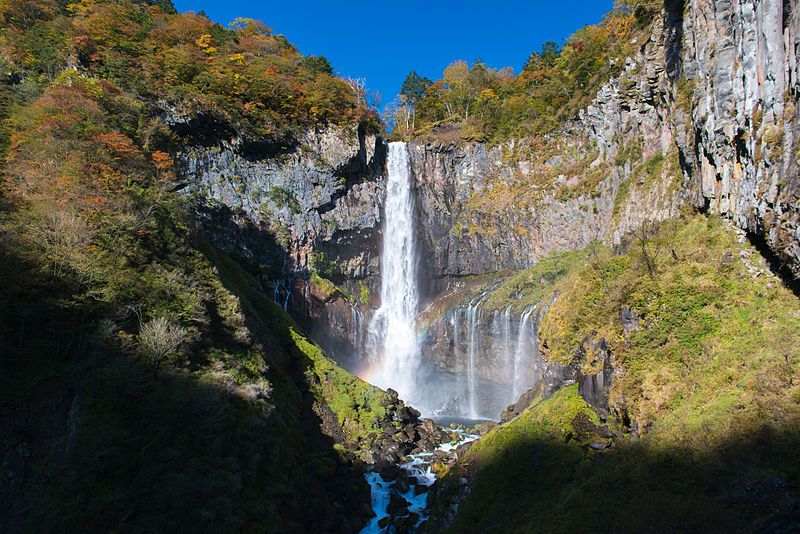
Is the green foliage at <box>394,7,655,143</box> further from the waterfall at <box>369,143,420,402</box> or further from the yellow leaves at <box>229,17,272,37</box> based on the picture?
the yellow leaves at <box>229,17,272,37</box>

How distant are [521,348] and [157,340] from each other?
2007 centimetres

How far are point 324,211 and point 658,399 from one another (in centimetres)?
2649

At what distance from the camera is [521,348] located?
24359mm

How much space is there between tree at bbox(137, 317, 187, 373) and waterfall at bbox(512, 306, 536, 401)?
749 inches

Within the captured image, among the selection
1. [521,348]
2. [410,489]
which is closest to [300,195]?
[521,348]

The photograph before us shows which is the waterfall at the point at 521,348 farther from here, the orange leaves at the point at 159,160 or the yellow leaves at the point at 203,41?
the yellow leaves at the point at 203,41

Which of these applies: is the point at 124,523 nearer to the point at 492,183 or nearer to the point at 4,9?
the point at 492,183

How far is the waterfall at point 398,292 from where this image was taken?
3064cm

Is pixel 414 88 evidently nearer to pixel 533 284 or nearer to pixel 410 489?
pixel 533 284

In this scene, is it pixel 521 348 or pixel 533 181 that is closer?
pixel 521 348

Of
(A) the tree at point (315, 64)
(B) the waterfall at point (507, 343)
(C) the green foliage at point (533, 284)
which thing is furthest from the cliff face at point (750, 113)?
(A) the tree at point (315, 64)

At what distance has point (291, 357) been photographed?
68.7 ft

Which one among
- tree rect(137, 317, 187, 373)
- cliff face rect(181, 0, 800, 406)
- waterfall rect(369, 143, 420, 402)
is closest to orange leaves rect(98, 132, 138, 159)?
cliff face rect(181, 0, 800, 406)

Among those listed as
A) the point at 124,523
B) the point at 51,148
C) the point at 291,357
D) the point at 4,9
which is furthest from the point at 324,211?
the point at 4,9
